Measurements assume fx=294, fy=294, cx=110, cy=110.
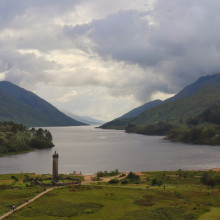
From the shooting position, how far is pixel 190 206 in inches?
2466

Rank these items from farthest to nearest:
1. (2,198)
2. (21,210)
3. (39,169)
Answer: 1. (39,169)
2. (2,198)
3. (21,210)

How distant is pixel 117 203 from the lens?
64.8m

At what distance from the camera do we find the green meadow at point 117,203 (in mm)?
55531

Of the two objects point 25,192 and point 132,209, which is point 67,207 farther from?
A: point 25,192

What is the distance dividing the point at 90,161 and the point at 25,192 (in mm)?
100033

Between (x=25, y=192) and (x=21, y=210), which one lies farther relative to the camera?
(x=25, y=192)

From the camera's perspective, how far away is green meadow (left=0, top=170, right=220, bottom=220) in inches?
2186

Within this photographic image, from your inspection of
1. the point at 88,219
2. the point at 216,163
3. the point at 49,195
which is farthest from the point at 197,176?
the point at 88,219

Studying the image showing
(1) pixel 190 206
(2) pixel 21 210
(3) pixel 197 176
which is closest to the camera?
(2) pixel 21 210

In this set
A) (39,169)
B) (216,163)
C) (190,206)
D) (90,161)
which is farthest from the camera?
(90,161)

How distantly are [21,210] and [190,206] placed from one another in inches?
1375

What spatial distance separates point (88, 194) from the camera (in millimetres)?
73312

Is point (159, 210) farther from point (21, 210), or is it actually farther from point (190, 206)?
point (21, 210)

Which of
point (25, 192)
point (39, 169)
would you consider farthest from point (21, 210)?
point (39, 169)
